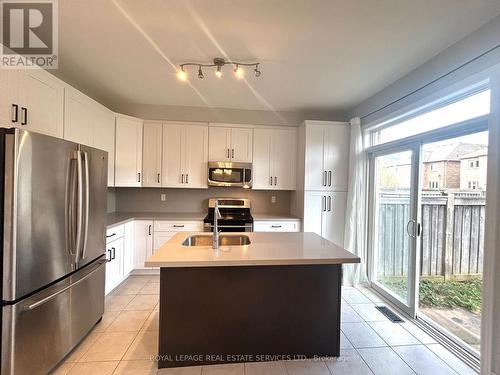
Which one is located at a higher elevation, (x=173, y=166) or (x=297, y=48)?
(x=297, y=48)

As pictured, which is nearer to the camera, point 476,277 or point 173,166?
point 476,277

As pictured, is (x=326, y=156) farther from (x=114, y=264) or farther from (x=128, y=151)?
(x=114, y=264)

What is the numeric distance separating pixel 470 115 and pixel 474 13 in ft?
2.50

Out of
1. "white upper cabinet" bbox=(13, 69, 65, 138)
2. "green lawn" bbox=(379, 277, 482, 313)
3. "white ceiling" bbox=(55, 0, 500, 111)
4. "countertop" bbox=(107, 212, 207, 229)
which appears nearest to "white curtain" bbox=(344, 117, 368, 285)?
"green lawn" bbox=(379, 277, 482, 313)

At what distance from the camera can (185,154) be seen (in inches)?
156

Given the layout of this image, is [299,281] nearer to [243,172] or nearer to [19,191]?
[19,191]

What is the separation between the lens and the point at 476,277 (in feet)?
7.04

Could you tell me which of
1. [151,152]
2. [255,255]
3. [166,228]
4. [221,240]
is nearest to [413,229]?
[255,255]

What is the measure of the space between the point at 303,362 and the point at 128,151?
11.4 ft

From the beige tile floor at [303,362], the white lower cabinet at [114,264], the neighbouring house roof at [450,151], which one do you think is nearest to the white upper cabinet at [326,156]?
the neighbouring house roof at [450,151]

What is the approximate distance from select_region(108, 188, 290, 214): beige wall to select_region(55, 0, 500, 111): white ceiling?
5.55 feet

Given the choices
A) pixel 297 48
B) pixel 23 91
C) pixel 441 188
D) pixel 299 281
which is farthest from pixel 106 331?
pixel 441 188

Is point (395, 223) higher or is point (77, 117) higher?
point (77, 117)

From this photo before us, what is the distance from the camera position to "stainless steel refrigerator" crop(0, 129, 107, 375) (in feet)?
4.90
